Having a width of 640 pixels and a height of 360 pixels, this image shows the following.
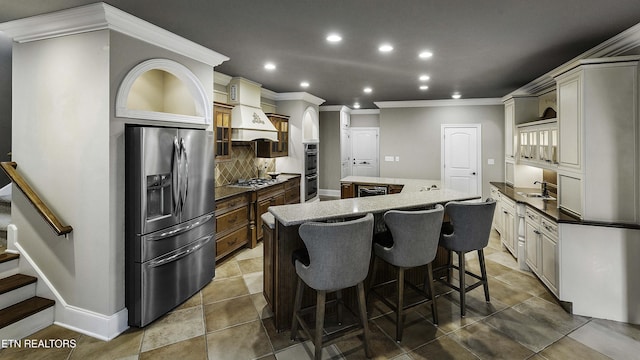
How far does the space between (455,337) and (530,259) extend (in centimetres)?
189

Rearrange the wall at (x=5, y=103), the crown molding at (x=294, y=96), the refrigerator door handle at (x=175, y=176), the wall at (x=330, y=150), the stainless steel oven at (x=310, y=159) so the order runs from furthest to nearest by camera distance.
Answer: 1. the wall at (x=330, y=150)
2. the stainless steel oven at (x=310, y=159)
3. the crown molding at (x=294, y=96)
4. the wall at (x=5, y=103)
5. the refrigerator door handle at (x=175, y=176)

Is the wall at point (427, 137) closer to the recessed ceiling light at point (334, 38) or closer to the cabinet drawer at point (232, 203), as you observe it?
the cabinet drawer at point (232, 203)

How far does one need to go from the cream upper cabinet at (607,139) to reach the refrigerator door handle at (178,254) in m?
3.70

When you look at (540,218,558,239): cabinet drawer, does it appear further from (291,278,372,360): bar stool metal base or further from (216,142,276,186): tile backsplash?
(216,142,276,186): tile backsplash

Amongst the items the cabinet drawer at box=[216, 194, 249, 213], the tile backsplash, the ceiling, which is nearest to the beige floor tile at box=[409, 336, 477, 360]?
the ceiling

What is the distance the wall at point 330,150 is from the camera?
8.79 m

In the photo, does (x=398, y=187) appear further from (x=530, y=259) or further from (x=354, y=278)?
(x=354, y=278)

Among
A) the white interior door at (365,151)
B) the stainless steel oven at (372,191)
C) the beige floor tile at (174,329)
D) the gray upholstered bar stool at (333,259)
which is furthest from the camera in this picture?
the white interior door at (365,151)

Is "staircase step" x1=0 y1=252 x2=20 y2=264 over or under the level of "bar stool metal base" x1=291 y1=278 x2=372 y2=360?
over

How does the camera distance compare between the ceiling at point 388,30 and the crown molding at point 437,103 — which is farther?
the crown molding at point 437,103

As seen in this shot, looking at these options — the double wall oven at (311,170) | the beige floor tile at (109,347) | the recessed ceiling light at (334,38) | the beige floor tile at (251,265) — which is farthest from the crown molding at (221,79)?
the beige floor tile at (109,347)

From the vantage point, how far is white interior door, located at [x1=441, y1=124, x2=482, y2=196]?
7.21 metres

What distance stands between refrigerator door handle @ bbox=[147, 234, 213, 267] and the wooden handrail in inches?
29.0

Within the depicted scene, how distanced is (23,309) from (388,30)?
395 cm
